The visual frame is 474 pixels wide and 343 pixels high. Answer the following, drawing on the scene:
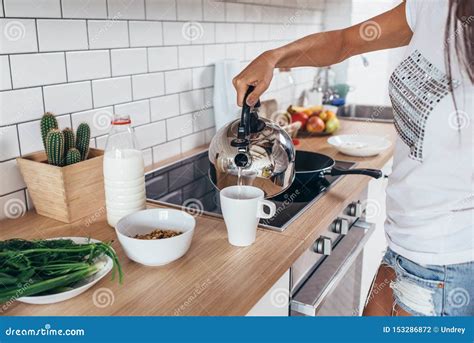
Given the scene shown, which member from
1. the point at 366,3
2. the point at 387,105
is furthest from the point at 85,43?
the point at 366,3

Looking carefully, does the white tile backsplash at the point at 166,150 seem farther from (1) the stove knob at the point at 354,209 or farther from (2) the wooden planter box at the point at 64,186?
(1) the stove knob at the point at 354,209

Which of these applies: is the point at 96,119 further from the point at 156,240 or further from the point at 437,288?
the point at 437,288

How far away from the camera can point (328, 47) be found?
117 cm

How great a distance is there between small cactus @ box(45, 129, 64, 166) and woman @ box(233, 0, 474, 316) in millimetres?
382

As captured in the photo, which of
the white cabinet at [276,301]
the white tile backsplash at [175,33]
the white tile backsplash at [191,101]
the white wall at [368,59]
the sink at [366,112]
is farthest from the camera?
the white wall at [368,59]

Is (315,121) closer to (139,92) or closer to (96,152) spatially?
(139,92)

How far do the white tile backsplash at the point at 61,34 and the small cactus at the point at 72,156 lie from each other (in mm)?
255

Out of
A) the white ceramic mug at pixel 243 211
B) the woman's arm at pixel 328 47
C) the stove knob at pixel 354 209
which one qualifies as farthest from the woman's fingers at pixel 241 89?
the stove knob at pixel 354 209

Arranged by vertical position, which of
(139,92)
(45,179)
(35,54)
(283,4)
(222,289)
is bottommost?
(222,289)

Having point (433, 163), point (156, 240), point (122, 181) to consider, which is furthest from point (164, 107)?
point (433, 163)

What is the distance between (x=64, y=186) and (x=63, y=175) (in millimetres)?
29

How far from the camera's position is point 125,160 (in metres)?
1.00

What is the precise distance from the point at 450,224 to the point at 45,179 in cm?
81

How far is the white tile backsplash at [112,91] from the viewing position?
1.25 metres
